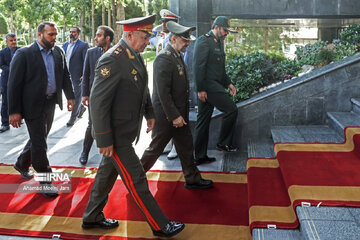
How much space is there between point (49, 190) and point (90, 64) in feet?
6.94

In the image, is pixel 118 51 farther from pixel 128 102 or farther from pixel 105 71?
pixel 128 102

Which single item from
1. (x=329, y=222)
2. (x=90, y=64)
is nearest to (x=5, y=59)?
(x=90, y=64)

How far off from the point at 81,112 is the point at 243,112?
482 centimetres

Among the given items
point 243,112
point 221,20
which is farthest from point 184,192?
point 221,20

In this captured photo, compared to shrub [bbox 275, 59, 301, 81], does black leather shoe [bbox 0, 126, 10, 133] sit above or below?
below

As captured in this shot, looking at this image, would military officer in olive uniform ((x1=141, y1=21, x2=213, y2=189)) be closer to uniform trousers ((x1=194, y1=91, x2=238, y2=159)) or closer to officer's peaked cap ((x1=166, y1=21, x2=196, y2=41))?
officer's peaked cap ((x1=166, y1=21, x2=196, y2=41))

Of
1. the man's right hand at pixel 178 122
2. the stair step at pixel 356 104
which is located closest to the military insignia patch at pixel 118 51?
the man's right hand at pixel 178 122

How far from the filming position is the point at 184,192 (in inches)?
200

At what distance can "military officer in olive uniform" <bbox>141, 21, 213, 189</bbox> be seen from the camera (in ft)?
15.7

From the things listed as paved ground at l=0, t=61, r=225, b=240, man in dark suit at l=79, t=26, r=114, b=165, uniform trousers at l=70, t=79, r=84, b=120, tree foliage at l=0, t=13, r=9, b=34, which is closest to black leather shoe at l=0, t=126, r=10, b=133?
paved ground at l=0, t=61, r=225, b=240

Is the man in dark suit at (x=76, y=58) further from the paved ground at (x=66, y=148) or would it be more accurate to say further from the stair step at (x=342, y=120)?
the stair step at (x=342, y=120)

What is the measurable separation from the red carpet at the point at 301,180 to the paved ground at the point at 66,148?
104 cm

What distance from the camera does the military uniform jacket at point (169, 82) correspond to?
15.7 feet

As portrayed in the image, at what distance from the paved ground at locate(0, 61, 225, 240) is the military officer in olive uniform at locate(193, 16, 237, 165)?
17.0 inches
